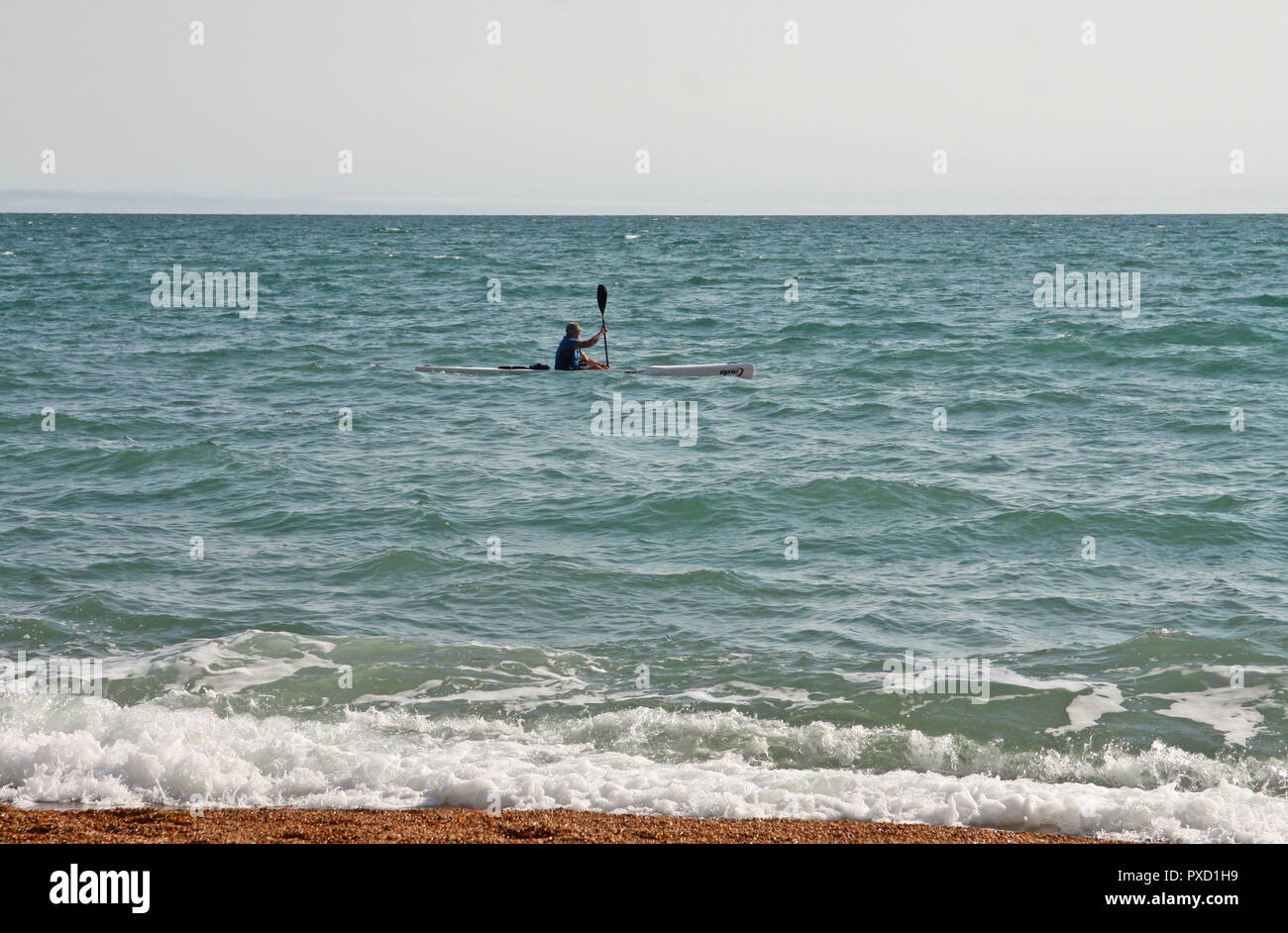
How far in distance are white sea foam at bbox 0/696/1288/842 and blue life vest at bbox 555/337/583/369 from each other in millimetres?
14277

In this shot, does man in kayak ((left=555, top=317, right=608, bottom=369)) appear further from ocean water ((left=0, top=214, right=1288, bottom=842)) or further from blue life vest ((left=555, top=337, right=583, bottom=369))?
ocean water ((left=0, top=214, right=1288, bottom=842))

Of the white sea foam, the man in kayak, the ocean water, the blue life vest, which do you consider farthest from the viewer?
the blue life vest

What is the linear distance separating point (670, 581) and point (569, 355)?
11.4 m

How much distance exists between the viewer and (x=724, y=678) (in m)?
9.76

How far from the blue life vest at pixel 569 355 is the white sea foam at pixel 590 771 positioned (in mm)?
14277

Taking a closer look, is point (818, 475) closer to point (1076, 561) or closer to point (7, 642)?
point (1076, 561)

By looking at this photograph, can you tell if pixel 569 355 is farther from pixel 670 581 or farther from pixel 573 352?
pixel 670 581

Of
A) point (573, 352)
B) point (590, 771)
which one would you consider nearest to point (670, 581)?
point (590, 771)

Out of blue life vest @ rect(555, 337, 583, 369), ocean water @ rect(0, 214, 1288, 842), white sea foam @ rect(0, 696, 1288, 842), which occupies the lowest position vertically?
white sea foam @ rect(0, 696, 1288, 842)

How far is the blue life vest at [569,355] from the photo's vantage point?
22609 millimetres

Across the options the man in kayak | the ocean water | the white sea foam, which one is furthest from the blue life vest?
the white sea foam

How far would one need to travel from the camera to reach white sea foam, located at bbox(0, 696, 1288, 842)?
23.7 ft

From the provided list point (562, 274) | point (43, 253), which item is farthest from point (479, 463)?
point (43, 253)
